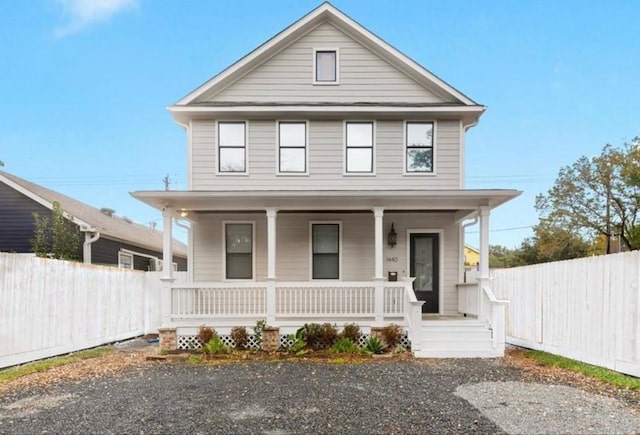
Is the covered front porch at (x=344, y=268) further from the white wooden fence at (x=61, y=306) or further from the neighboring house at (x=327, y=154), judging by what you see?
the white wooden fence at (x=61, y=306)

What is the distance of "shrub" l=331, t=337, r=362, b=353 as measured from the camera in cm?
829

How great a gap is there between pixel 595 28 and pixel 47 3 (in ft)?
77.8

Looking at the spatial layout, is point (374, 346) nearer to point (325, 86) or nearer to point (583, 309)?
point (583, 309)

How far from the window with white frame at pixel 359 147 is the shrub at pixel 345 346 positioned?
4325 millimetres

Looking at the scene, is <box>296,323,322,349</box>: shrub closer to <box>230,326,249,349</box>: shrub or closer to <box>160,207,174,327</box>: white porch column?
<box>230,326,249,349</box>: shrub

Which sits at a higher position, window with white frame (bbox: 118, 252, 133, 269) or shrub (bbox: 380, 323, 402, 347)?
window with white frame (bbox: 118, 252, 133, 269)

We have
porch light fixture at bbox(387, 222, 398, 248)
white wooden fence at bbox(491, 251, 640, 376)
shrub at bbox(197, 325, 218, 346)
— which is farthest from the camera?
porch light fixture at bbox(387, 222, 398, 248)

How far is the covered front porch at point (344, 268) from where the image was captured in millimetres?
8734

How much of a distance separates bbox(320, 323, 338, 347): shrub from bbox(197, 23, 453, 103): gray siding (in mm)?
5765

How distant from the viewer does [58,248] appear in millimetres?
12477

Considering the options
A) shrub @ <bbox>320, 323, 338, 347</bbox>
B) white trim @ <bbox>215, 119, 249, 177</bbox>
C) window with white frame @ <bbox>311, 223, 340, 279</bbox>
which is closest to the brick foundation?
shrub @ <bbox>320, 323, 338, 347</bbox>

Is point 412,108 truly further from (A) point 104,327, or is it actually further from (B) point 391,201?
(A) point 104,327

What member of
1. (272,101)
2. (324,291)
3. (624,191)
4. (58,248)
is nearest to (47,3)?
(58,248)

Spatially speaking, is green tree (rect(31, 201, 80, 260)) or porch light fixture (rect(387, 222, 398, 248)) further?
green tree (rect(31, 201, 80, 260))
